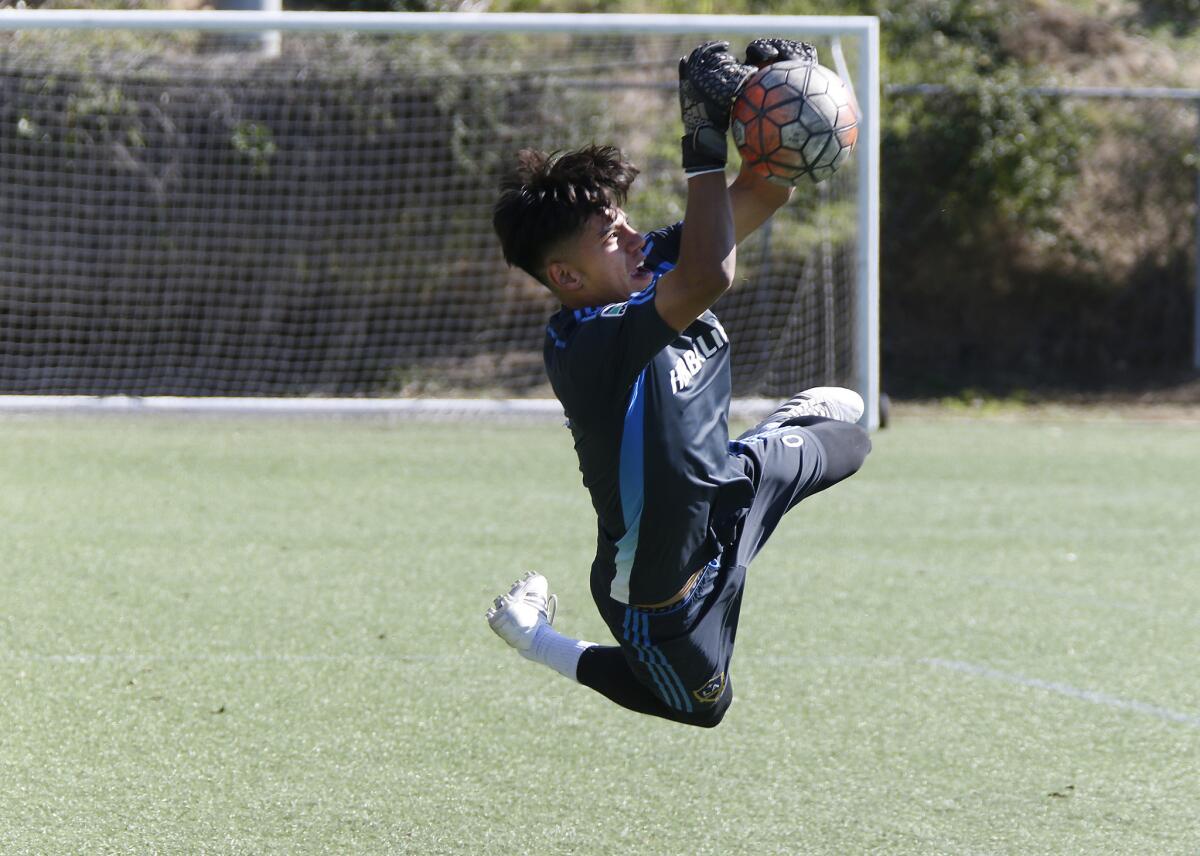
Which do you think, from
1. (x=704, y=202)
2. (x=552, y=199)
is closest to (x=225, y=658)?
(x=552, y=199)

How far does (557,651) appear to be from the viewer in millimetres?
3834

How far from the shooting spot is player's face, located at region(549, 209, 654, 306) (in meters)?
3.06

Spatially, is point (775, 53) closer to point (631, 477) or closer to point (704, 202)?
point (704, 202)

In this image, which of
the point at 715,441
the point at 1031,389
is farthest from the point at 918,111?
the point at 715,441

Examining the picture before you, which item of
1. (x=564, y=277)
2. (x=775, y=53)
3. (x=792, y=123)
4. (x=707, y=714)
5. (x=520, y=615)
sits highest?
(x=775, y=53)

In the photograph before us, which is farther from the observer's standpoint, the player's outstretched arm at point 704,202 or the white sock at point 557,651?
the white sock at point 557,651

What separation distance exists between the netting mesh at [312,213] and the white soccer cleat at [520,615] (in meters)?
8.12

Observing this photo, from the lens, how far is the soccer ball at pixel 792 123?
116 inches

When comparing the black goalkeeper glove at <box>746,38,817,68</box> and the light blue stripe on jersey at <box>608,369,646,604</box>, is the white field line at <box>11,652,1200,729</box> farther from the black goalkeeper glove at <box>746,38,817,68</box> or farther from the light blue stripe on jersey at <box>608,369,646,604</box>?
the black goalkeeper glove at <box>746,38,817,68</box>

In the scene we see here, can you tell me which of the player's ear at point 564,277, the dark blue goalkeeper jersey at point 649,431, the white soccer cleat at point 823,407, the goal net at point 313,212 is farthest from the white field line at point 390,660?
the goal net at point 313,212

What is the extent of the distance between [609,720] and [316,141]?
372 inches

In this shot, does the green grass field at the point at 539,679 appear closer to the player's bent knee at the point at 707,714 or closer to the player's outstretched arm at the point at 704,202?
the player's bent knee at the point at 707,714

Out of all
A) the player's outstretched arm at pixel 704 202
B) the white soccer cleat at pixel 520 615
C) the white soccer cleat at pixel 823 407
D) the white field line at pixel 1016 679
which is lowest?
the white field line at pixel 1016 679

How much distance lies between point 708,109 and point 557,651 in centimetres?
164
